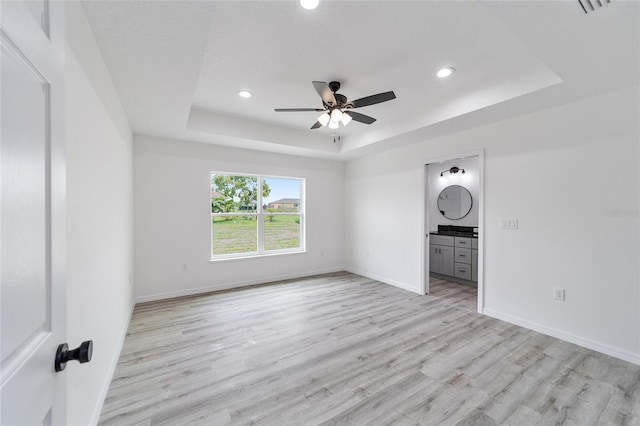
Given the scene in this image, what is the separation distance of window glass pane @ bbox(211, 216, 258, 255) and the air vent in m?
4.61

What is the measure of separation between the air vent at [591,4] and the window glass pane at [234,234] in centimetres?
461

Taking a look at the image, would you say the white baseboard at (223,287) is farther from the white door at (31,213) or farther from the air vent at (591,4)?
the air vent at (591,4)

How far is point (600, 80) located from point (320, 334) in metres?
3.54

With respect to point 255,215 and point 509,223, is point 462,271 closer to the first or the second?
point 509,223

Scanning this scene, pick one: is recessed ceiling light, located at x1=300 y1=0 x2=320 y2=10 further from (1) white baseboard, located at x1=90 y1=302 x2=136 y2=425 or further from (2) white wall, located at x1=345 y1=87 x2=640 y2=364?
(1) white baseboard, located at x1=90 y1=302 x2=136 y2=425

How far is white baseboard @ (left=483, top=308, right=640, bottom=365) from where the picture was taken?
8.14ft

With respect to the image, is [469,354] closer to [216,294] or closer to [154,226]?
[216,294]

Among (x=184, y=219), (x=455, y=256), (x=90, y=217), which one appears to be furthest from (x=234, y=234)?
(x=455, y=256)

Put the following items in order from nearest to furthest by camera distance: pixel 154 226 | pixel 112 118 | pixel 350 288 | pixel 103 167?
pixel 103 167 < pixel 112 118 < pixel 154 226 < pixel 350 288

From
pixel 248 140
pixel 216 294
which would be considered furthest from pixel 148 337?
pixel 248 140

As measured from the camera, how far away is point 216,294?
4.33 m

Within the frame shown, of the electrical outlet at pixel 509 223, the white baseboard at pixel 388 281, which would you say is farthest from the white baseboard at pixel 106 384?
the electrical outlet at pixel 509 223

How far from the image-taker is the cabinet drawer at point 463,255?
491 centimetres

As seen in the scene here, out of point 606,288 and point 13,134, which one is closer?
point 13,134
